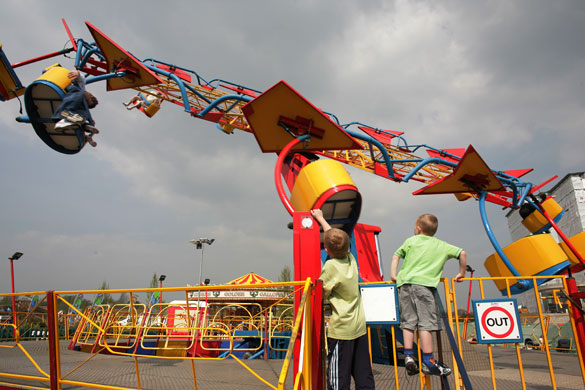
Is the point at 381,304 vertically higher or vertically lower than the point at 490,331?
higher

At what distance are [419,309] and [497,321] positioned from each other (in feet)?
3.72

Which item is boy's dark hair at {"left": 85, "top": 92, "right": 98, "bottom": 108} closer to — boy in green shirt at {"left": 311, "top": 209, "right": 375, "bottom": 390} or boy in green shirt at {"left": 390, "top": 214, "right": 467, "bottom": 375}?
boy in green shirt at {"left": 311, "top": 209, "right": 375, "bottom": 390}

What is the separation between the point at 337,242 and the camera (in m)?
2.79

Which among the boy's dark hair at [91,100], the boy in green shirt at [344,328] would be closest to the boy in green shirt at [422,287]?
the boy in green shirt at [344,328]

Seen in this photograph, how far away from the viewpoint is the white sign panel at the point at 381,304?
3.56 meters

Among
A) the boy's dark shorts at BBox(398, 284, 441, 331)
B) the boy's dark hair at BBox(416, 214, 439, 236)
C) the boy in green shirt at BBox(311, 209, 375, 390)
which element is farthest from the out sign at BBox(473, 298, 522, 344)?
the boy in green shirt at BBox(311, 209, 375, 390)

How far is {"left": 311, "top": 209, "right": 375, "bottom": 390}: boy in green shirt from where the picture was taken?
260cm

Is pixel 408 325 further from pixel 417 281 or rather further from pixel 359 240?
pixel 359 240

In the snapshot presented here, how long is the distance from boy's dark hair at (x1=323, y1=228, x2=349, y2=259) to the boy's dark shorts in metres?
0.87

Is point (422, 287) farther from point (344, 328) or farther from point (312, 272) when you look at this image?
point (312, 272)

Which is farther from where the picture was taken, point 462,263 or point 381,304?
point 381,304

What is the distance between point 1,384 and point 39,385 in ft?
1.17

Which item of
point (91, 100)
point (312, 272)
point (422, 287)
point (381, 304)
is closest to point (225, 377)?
point (381, 304)

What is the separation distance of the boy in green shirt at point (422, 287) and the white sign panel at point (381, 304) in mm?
273
